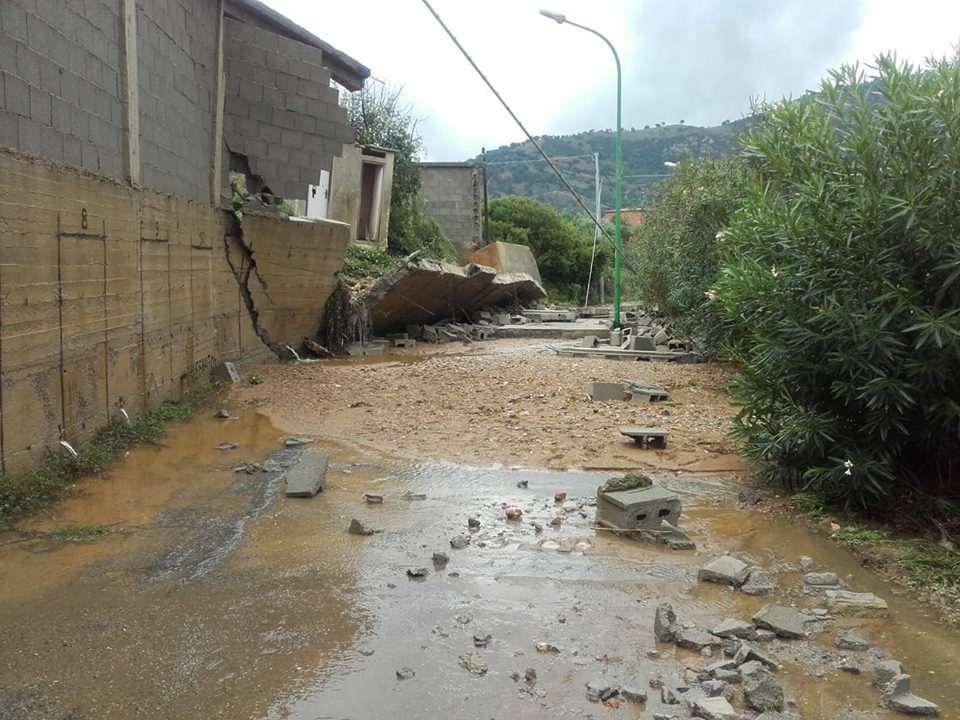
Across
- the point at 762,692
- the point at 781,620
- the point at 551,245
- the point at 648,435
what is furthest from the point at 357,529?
the point at 551,245

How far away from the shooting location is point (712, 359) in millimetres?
13750

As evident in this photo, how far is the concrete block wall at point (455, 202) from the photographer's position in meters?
31.2

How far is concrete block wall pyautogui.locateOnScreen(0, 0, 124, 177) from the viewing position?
17.5 feet

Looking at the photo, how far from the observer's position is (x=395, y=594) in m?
4.15

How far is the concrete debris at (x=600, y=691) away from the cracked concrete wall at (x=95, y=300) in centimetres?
397

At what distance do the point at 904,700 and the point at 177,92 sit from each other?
8.79 metres

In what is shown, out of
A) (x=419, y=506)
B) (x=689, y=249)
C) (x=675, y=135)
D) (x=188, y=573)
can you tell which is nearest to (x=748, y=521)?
(x=419, y=506)

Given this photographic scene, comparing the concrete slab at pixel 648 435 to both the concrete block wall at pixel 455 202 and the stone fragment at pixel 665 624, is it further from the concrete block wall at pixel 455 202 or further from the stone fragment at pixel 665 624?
the concrete block wall at pixel 455 202

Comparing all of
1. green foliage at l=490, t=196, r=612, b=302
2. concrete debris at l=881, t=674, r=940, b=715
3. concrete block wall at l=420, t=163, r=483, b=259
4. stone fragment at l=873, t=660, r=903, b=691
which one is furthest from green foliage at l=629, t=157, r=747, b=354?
green foliage at l=490, t=196, r=612, b=302

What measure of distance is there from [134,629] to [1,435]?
2160mm

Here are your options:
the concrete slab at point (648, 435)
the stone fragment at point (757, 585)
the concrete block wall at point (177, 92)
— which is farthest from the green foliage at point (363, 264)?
the stone fragment at point (757, 585)

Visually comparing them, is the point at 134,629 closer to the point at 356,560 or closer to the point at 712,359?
the point at 356,560

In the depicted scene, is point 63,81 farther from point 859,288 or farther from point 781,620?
point 781,620

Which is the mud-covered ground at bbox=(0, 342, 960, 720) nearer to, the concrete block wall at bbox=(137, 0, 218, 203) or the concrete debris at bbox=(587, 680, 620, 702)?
the concrete debris at bbox=(587, 680, 620, 702)
